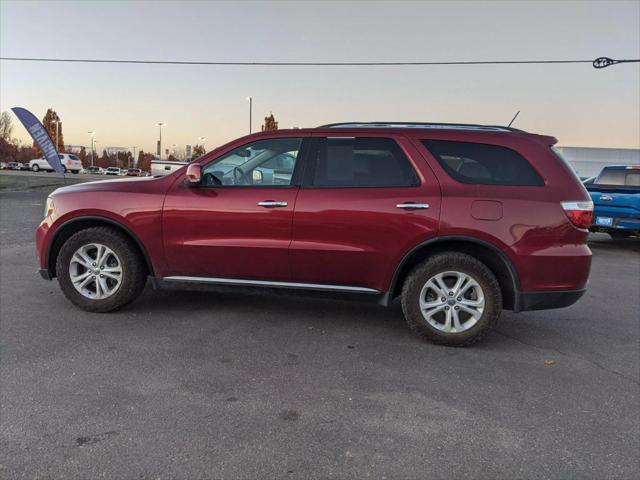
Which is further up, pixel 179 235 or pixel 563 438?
pixel 179 235

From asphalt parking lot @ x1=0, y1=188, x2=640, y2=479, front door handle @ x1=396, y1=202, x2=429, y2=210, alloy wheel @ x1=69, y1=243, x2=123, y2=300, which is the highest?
front door handle @ x1=396, y1=202, x2=429, y2=210

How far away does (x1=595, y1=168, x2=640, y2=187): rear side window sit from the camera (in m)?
11.1

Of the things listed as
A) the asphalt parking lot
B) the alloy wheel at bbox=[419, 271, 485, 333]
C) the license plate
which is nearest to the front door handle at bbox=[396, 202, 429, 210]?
the alloy wheel at bbox=[419, 271, 485, 333]

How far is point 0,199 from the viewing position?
1748 centimetres

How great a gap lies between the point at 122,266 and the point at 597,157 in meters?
50.8

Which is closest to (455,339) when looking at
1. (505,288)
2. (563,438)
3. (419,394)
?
(505,288)

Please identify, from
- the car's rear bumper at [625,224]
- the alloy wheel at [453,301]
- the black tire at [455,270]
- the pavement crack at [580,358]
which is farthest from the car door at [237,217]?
the car's rear bumper at [625,224]

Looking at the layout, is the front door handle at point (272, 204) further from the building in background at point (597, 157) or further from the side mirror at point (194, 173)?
the building in background at point (597, 157)

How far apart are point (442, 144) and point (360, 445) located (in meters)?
2.70

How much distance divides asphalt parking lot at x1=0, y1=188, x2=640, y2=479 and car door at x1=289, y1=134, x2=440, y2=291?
0.63 metres

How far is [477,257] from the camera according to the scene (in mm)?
4285

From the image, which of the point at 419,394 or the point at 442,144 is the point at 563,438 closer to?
the point at 419,394

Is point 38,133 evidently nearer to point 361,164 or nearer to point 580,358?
point 361,164

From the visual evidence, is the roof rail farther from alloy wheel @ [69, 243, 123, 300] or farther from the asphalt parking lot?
alloy wheel @ [69, 243, 123, 300]
